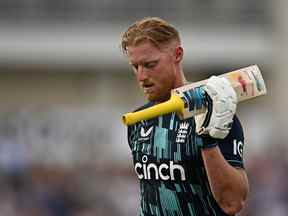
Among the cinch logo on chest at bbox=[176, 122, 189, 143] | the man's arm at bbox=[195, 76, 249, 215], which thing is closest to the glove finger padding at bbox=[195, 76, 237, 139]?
the man's arm at bbox=[195, 76, 249, 215]

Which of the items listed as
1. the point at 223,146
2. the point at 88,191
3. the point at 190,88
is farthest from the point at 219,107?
the point at 88,191

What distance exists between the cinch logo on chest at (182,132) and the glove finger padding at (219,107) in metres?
0.43

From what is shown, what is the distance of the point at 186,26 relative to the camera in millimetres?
33562

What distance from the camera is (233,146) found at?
20.4ft

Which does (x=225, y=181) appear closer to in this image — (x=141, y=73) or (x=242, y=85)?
(x=242, y=85)

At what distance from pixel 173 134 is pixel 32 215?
884cm

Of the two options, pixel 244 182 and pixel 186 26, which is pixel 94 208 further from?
pixel 186 26

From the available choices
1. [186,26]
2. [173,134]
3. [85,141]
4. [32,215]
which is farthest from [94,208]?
[186,26]

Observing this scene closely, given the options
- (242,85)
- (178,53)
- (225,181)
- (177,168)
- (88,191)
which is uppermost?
(88,191)

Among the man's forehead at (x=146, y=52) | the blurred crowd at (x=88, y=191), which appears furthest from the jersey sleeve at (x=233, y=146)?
the blurred crowd at (x=88, y=191)

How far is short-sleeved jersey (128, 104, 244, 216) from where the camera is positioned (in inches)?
247

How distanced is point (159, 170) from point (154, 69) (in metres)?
0.46

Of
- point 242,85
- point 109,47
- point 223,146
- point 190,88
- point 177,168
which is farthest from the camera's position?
point 109,47

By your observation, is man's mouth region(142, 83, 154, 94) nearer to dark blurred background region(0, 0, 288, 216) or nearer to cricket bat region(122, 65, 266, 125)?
cricket bat region(122, 65, 266, 125)
